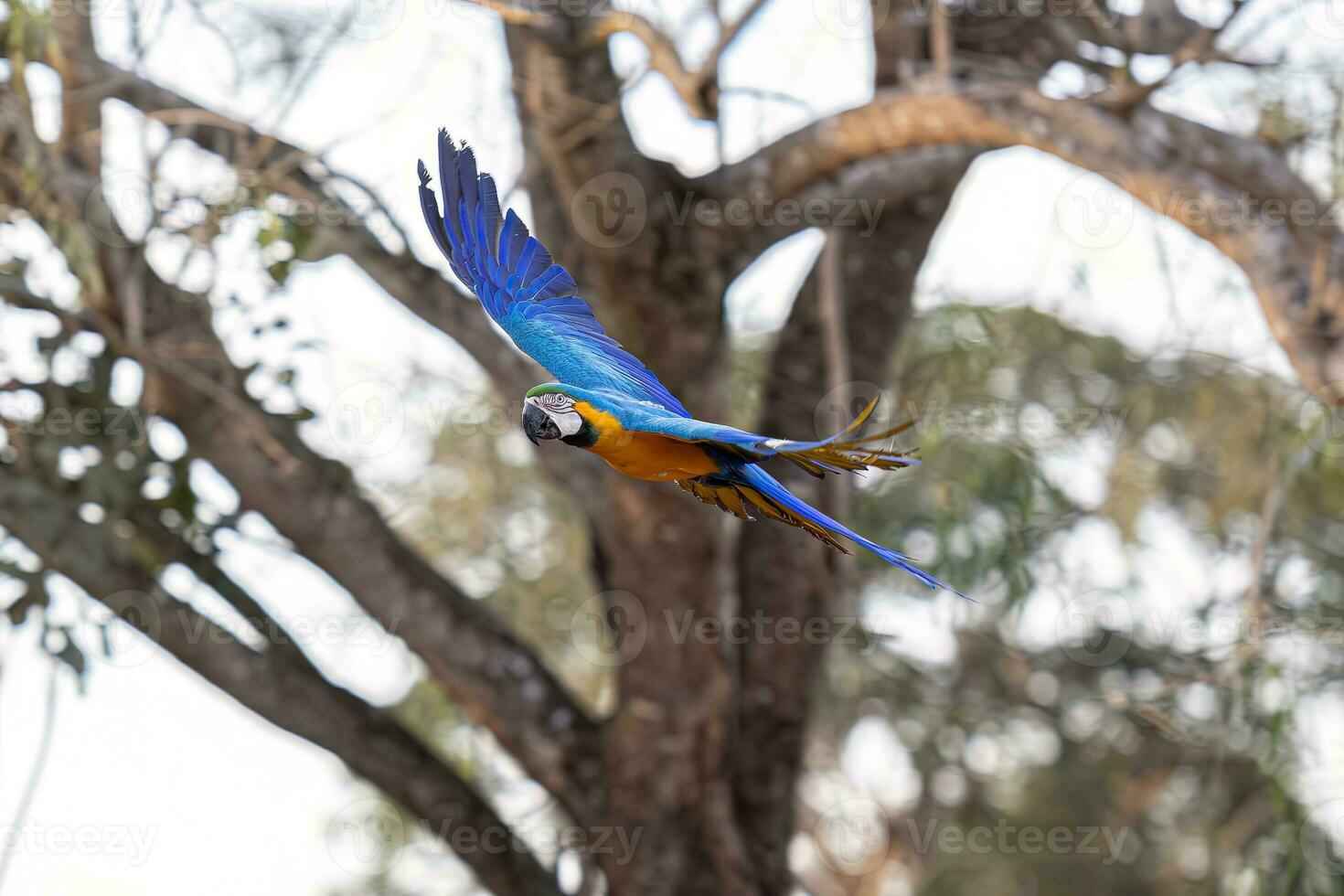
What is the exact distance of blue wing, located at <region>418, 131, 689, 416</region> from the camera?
1.93 metres

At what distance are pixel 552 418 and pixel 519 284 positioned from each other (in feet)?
1.94

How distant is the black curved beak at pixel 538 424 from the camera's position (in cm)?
160

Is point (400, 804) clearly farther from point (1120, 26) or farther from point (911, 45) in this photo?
point (1120, 26)

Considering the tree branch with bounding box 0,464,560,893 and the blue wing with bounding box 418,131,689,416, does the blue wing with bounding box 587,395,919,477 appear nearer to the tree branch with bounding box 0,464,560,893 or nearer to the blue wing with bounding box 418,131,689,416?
the blue wing with bounding box 418,131,689,416

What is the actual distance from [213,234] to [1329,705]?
17.3 ft

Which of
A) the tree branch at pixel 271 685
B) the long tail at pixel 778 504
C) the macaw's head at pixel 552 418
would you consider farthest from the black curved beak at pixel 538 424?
the tree branch at pixel 271 685

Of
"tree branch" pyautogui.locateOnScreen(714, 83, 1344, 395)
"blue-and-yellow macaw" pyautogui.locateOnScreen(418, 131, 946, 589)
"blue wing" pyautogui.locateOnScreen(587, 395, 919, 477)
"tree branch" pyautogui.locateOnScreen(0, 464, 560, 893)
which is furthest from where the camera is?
"tree branch" pyautogui.locateOnScreen(0, 464, 560, 893)

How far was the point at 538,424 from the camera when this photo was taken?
5.30ft

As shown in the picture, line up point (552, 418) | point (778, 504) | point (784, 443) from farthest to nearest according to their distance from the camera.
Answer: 1. point (778, 504)
2. point (552, 418)
3. point (784, 443)

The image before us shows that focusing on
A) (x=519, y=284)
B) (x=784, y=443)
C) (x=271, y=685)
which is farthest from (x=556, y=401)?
(x=271, y=685)

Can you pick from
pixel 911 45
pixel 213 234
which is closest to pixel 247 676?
pixel 213 234

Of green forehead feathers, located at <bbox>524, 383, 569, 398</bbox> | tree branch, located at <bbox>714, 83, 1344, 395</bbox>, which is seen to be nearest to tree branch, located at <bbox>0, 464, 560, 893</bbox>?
tree branch, located at <bbox>714, 83, 1344, 395</bbox>

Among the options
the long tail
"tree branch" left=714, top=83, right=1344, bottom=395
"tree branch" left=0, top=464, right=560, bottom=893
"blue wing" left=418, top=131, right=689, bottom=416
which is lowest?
"tree branch" left=0, top=464, right=560, bottom=893

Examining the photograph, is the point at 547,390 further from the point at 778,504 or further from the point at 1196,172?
the point at 1196,172
